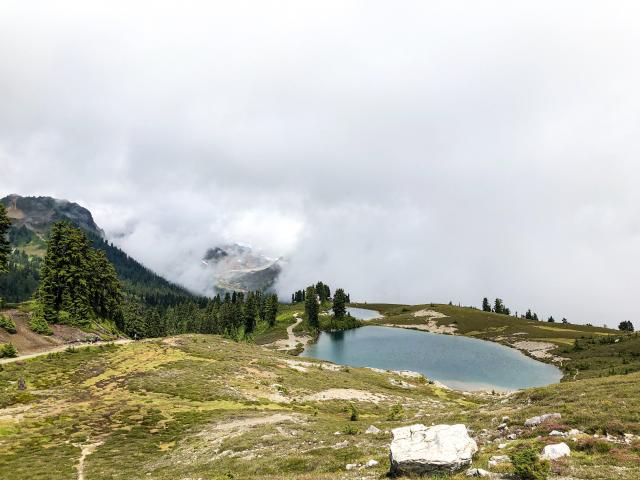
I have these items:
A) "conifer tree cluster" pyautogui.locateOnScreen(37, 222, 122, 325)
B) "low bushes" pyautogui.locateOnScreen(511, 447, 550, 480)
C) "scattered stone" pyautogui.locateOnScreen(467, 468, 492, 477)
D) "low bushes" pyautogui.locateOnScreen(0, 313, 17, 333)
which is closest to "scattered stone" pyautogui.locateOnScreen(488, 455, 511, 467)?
"scattered stone" pyautogui.locateOnScreen(467, 468, 492, 477)

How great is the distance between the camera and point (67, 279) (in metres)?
99.6

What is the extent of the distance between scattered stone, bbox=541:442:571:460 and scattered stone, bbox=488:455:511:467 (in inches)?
81.0

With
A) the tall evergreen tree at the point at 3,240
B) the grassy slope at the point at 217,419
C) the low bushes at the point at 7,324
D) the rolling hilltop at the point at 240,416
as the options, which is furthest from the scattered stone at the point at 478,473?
the tall evergreen tree at the point at 3,240

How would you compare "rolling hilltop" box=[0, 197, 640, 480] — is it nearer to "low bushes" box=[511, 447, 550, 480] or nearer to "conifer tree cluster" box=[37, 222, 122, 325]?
"low bushes" box=[511, 447, 550, 480]

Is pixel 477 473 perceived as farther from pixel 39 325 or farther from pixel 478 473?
pixel 39 325

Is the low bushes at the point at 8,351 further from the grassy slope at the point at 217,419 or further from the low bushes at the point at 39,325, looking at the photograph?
the low bushes at the point at 39,325

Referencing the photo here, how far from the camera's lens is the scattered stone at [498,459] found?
21.0 m

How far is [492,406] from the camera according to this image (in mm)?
43188

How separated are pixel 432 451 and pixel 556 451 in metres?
8.45

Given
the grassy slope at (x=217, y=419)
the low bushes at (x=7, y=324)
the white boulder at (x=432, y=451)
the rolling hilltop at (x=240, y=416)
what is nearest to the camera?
the white boulder at (x=432, y=451)

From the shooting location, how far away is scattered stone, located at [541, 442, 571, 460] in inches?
853

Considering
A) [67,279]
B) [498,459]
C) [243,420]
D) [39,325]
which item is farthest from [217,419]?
[67,279]

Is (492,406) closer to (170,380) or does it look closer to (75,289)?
(170,380)

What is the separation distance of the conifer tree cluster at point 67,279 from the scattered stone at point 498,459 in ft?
343
